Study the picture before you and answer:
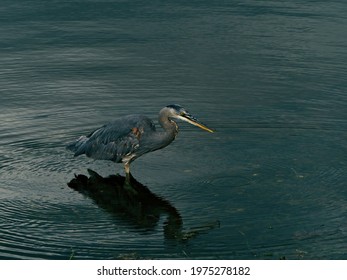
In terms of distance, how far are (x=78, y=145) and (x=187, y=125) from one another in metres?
2.48

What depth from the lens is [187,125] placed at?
56.2 feet

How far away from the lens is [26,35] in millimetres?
23328

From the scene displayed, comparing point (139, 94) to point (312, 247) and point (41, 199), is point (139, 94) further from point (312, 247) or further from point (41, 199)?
point (312, 247)

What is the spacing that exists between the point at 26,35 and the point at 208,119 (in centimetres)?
780

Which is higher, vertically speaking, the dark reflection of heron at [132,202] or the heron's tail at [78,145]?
the heron's tail at [78,145]

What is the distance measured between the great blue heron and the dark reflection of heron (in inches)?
14.0

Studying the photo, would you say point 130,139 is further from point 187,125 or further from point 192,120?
point 187,125

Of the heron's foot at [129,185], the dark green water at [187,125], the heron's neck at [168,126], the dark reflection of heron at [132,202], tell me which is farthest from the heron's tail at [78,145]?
the heron's neck at [168,126]

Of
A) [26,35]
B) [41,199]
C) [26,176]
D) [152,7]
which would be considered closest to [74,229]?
[41,199]

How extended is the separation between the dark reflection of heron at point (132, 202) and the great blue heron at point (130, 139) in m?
0.36

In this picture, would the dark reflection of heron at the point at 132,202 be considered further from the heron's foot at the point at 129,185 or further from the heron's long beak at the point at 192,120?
the heron's long beak at the point at 192,120

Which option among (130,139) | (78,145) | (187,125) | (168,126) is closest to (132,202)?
(130,139)

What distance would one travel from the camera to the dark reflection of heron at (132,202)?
1312cm

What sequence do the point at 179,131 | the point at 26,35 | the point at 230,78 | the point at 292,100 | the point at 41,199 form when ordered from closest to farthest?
the point at 41,199, the point at 179,131, the point at 292,100, the point at 230,78, the point at 26,35
